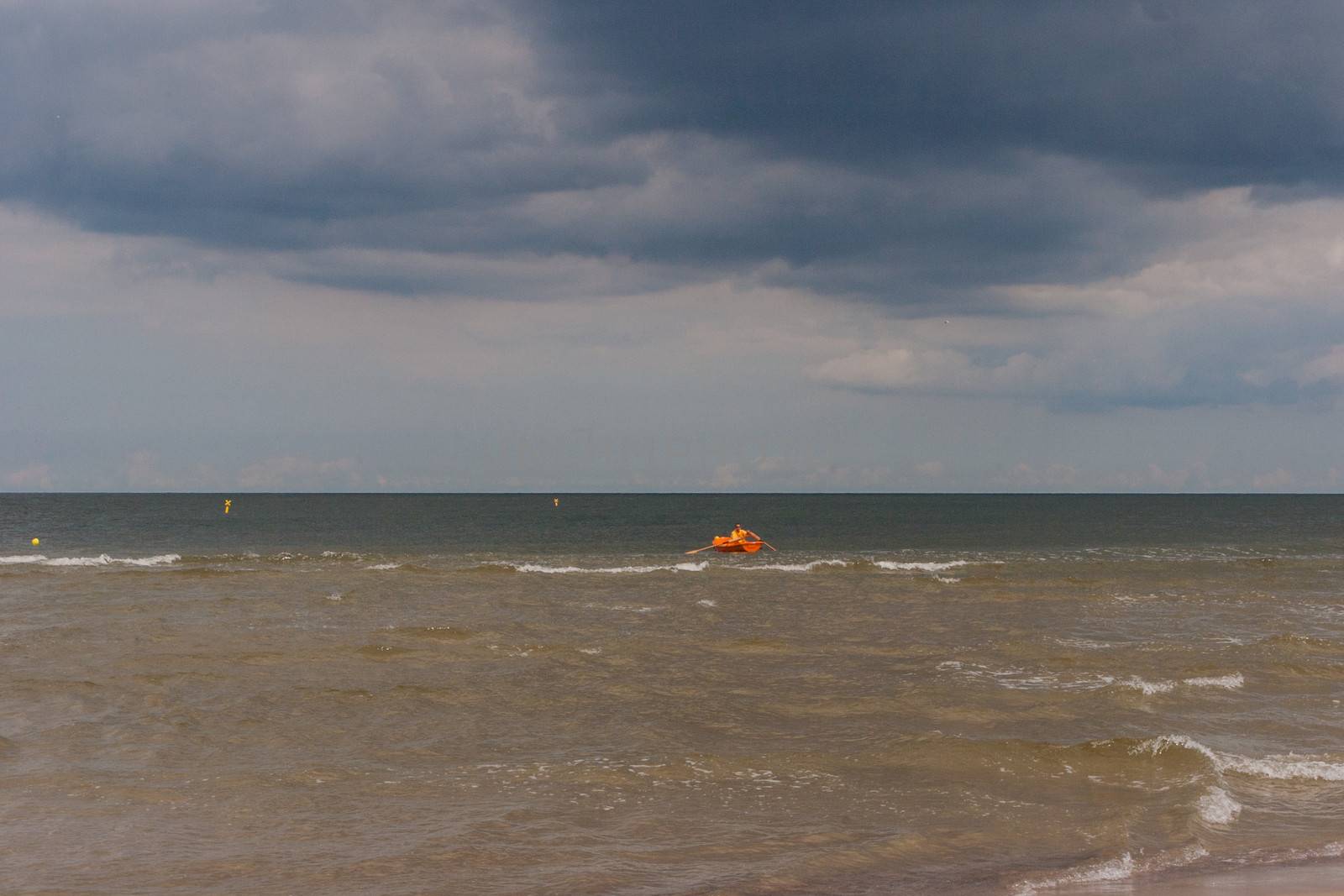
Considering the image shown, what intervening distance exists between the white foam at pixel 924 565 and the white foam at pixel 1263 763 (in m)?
35.8

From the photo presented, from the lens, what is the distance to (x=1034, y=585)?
42125 millimetres

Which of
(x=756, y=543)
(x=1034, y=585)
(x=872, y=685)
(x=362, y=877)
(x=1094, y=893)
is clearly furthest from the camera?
(x=756, y=543)

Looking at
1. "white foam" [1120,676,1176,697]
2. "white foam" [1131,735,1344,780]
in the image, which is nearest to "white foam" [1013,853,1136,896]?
"white foam" [1131,735,1344,780]

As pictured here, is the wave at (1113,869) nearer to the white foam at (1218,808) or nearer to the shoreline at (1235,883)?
the shoreline at (1235,883)

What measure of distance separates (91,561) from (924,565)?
43.2 meters

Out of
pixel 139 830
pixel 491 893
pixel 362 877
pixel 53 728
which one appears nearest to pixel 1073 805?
pixel 491 893

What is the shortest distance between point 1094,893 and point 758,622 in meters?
20.9

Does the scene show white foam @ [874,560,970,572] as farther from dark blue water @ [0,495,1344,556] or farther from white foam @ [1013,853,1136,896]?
white foam @ [1013,853,1136,896]

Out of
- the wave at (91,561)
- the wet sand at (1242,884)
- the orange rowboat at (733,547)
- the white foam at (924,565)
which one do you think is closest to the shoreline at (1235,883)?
the wet sand at (1242,884)

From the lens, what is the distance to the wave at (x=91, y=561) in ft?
168

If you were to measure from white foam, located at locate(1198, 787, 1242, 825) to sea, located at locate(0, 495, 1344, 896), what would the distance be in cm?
6

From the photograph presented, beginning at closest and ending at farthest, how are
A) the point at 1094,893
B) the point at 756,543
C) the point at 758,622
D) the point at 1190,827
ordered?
1. the point at 1094,893
2. the point at 1190,827
3. the point at 758,622
4. the point at 756,543

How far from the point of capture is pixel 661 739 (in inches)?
634

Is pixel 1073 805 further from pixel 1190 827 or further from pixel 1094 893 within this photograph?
pixel 1094 893
